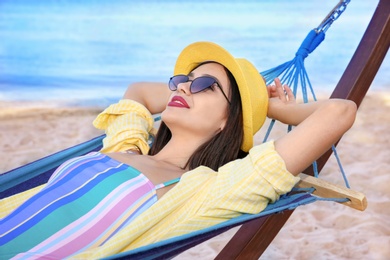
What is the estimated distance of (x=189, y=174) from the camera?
5.70ft

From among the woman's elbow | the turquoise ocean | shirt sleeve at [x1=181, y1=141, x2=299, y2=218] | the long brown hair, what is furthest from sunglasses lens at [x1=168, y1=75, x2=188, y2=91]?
the turquoise ocean

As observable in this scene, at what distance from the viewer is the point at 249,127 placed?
1894 millimetres

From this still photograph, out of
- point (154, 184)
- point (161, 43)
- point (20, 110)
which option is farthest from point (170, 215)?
point (161, 43)

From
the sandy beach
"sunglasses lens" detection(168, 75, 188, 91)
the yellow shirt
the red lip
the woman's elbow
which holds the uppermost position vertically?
"sunglasses lens" detection(168, 75, 188, 91)

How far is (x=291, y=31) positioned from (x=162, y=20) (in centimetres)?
316

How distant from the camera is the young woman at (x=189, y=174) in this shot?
1607 millimetres

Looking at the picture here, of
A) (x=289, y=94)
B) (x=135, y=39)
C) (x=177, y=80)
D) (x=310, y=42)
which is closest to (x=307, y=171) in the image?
(x=289, y=94)

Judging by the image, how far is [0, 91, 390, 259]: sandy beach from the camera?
311 cm

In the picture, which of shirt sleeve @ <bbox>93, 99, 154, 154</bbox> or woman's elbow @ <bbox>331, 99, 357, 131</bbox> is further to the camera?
shirt sleeve @ <bbox>93, 99, 154, 154</bbox>

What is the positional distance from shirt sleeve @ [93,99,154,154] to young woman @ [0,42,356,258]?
0.30ft

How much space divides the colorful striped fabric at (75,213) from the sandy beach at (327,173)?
1.45 m

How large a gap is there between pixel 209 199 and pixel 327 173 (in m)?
2.64

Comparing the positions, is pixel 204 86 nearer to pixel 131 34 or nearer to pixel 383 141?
pixel 383 141

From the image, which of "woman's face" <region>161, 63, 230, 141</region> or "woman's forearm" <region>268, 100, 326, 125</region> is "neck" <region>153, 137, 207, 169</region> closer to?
"woman's face" <region>161, 63, 230, 141</region>
